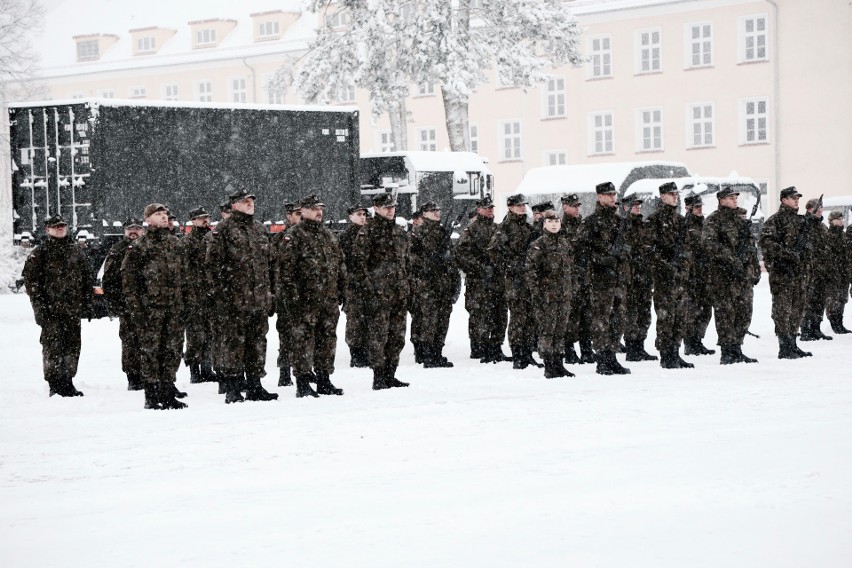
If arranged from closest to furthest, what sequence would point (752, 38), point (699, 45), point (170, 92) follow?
point (752, 38), point (699, 45), point (170, 92)

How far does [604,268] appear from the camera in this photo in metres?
14.5

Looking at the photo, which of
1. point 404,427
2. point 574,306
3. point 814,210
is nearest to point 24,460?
point 404,427

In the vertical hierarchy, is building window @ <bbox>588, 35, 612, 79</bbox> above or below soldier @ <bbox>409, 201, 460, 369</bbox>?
above

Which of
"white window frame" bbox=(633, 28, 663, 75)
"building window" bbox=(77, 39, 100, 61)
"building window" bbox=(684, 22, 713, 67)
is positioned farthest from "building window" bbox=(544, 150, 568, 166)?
"building window" bbox=(77, 39, 100, 61)

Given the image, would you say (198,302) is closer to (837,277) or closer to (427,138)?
(837,277)

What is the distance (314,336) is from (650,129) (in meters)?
35.8

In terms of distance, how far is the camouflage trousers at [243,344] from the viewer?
1245 centimetres

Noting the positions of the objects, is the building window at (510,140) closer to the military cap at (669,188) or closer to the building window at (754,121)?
the building window at (754,121)

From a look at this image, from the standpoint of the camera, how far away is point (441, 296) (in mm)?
16344

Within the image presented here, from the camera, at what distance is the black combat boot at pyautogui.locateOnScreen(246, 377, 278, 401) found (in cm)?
1262

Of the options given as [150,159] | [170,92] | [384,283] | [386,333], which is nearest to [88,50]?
[170,92]

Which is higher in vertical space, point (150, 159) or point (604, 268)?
point (150, 159)

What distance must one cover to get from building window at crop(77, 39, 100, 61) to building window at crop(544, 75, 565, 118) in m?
24.0

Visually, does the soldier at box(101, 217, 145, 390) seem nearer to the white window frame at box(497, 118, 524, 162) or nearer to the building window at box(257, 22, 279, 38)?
the white window frame at box(497, 118, 524, 162)
